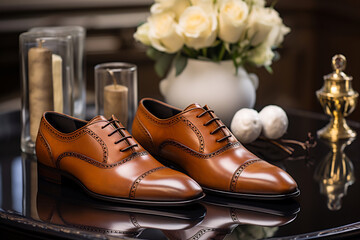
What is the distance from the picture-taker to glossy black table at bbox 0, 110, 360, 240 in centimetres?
59

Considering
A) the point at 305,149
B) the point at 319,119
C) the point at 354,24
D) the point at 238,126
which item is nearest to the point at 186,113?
the point at 238,126

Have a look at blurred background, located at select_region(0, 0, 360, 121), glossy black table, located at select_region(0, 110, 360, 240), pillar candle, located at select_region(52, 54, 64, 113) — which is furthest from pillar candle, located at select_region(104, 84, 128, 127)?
blurred background, located at select_region(0, 0, 360, 121)

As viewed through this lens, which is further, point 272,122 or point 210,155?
point 272,122

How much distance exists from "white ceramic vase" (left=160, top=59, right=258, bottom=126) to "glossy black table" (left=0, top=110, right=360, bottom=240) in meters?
0.22

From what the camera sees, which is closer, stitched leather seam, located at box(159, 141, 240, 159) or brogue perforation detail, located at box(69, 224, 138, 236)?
brogue perforation detail, located at box(69, 224, 138, 236)

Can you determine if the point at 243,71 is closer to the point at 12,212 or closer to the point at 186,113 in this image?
the point at 186,113

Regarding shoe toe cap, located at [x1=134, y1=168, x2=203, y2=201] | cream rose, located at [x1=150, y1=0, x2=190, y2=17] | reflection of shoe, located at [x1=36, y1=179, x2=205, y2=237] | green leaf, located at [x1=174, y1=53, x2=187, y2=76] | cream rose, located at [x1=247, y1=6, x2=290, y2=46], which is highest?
cream rose, located at [x1=150, y1=0, x2=190, y2=17]

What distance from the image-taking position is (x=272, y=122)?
2.88 ft

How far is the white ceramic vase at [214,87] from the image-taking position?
38.1 inches

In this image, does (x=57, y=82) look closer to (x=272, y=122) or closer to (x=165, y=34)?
(x=165, y=34)

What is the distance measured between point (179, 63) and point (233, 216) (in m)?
0.41

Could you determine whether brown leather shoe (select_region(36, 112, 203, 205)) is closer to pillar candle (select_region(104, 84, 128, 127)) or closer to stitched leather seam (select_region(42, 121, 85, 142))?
stitched leather seam (select_region(42, 121, 85, 142))

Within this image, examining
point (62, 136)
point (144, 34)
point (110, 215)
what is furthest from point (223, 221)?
point (144, 34)

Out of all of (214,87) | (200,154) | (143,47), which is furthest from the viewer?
→ (143,47)
